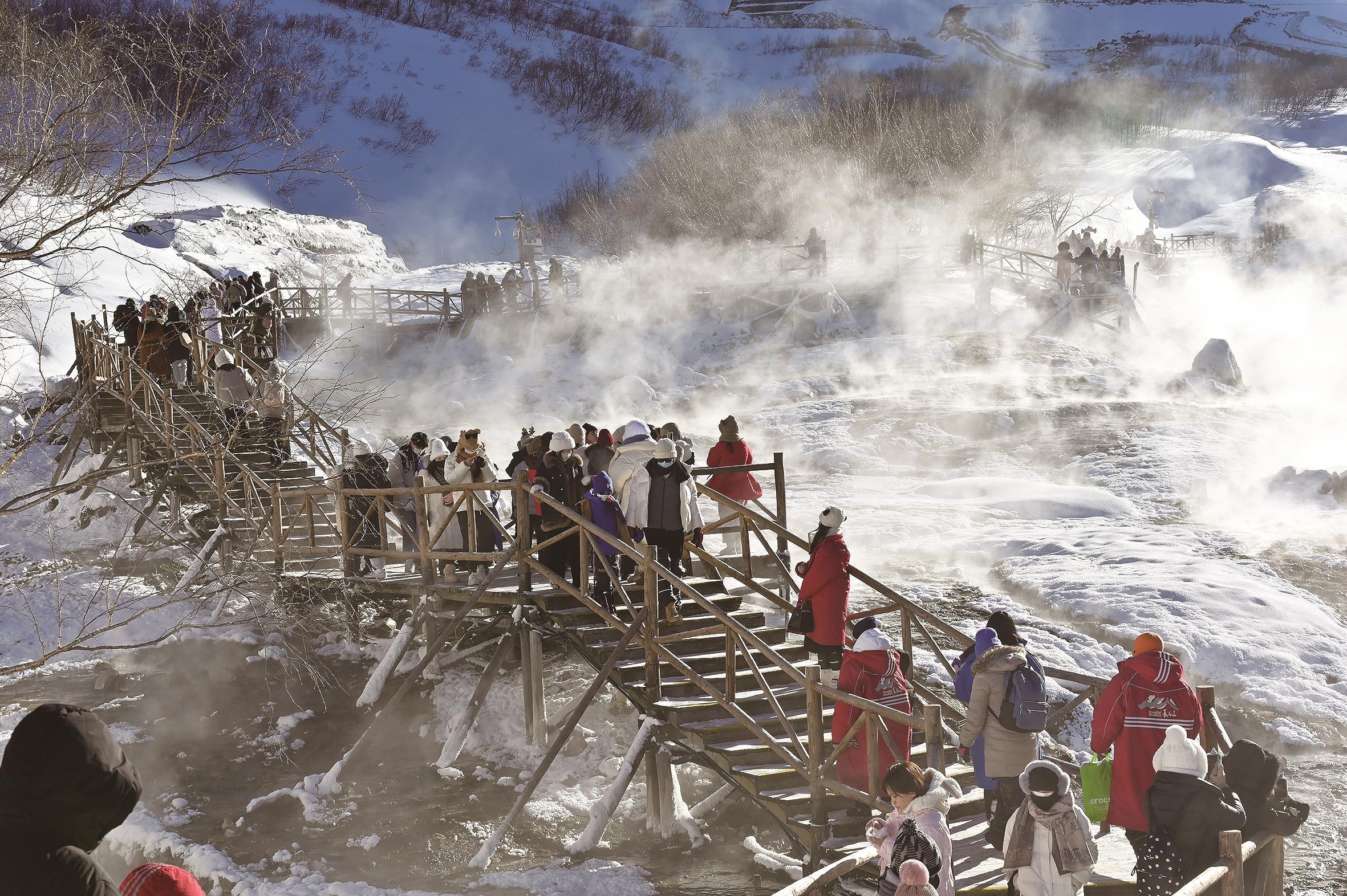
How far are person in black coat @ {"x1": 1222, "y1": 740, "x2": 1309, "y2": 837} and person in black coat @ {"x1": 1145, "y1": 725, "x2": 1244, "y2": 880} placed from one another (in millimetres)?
597

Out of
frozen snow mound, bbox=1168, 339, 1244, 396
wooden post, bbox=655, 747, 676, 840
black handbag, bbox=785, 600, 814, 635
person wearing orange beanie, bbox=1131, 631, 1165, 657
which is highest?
person wearing orange beanie, bbox=1131, 631, 1165, 657

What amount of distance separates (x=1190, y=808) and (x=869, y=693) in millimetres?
2008

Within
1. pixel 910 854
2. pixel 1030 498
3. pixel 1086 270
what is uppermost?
pixel 910 854

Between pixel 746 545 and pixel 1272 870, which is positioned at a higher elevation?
pixel 1272 870

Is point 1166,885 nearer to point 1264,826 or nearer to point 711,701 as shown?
point 1264,826

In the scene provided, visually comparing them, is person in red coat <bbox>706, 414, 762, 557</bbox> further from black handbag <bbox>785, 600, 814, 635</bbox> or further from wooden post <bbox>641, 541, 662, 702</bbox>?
black handbag <bbox>785, 600, 814, 635</bbox>

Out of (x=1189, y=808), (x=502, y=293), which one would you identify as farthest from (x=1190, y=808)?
(x=502, y=293)

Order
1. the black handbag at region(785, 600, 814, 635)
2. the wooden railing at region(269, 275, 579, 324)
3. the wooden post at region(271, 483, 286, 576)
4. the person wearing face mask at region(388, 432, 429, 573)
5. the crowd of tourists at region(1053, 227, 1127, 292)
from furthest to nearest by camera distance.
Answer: the wooden railing at region(269, 275, 579, 324)
the crowd of tourists at region(1053, 227, 1127, 292)
the wooden post at region(271, 483, 286, 576)
the person wearing face mask at region(388, 432, 429, 573)
the black handbag at region(785, 600, 814, 635)

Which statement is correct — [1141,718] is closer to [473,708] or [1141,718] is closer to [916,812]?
[916,812]

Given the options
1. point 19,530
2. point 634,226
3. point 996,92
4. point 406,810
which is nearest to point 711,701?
point 406,810

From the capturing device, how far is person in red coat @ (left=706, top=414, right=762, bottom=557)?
11.2 m

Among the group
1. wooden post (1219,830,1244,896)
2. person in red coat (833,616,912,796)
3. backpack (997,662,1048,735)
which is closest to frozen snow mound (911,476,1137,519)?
person in red coat (833,616,912,796)

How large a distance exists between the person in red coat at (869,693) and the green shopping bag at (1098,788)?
104cm

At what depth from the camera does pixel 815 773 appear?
287 inches
